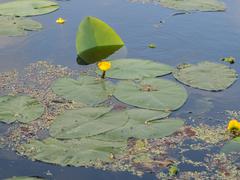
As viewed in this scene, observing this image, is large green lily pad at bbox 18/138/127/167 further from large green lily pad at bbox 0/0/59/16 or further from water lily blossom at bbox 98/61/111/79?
large green lily pad at bbox 0/0/59/16

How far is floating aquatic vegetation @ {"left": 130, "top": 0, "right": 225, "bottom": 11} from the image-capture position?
4.27 meters

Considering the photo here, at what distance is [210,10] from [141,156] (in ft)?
7.86

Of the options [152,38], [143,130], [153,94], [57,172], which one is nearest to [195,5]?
[152,38]

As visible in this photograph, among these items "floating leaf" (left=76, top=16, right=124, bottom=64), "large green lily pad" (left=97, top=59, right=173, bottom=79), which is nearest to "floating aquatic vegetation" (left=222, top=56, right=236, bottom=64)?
"large green lily pad" (left=97, top=59, right=173, bottom=79)

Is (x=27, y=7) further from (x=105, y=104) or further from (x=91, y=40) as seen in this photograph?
(x=105, y=104)

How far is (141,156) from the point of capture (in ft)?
7.29

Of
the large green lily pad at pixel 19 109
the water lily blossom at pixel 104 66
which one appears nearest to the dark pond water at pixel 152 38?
the water lily blossom at pixel 104 66

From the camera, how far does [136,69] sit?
303 cm

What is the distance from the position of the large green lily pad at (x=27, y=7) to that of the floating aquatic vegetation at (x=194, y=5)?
107 cm

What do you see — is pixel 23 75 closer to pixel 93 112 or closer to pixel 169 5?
pixel 93 112

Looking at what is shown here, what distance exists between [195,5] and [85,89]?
197 centimetres

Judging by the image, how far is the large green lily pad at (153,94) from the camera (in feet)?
8.60

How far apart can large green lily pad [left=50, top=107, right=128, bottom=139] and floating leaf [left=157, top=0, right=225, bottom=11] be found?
6.72 feet

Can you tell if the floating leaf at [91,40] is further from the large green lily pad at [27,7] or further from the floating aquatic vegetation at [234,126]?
the floating aquatic vegetation at [234,126]
